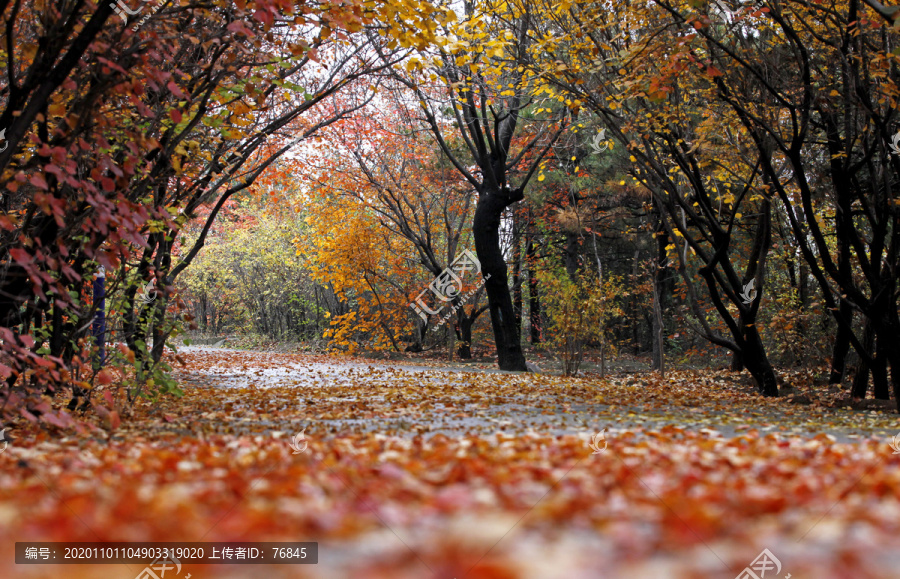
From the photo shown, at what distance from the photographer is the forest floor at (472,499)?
5.44 ft

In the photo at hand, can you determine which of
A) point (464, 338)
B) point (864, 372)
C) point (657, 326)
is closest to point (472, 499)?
point (864, 372)

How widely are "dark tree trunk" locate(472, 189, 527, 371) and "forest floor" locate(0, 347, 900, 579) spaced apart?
25.6ft

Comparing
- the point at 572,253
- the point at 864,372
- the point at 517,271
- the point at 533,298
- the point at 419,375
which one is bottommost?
the point at 419,375

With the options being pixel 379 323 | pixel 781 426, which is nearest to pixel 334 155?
pixel 379 323

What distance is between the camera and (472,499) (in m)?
2.07

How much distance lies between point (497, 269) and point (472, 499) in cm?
1037

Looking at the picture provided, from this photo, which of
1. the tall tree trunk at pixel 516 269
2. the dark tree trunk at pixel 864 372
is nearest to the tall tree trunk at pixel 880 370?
the dark tree trunk at pixel 864 372

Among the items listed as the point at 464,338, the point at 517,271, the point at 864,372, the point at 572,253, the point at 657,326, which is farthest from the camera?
the point at 517,271

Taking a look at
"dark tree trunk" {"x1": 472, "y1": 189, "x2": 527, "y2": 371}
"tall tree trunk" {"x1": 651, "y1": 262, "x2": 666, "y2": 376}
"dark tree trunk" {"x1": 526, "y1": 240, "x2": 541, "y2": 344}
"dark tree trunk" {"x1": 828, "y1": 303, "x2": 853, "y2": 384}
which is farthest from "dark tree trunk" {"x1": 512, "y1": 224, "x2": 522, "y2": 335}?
"dark tree trunk" {"x1": 828, "y1": 303, "x2": 853, "y2": 384}

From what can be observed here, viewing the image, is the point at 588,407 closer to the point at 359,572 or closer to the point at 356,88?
the point at 359,572

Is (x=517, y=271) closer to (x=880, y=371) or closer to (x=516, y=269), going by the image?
(x=516, y=269)

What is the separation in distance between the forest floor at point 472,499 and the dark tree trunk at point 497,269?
7.81 m

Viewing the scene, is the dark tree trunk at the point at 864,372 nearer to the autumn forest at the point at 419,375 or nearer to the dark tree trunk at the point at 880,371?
the autumn forest at the point at 419,375

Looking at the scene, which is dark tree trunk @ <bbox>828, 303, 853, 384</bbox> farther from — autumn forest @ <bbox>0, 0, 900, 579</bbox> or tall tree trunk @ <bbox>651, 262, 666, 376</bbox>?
tall tree trunk @ <bbox>651, 262, 666, 376</bbox>
